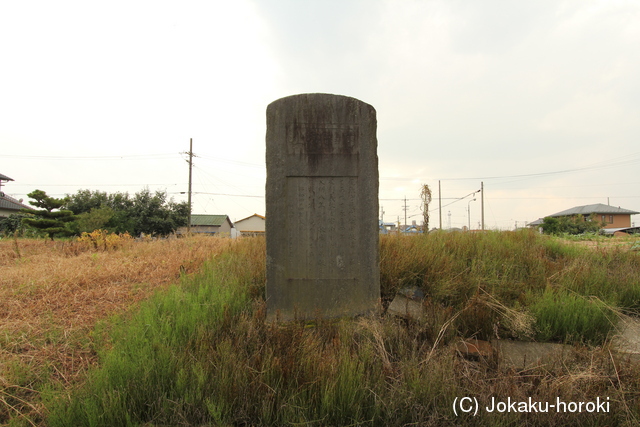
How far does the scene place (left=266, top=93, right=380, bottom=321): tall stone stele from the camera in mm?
3039

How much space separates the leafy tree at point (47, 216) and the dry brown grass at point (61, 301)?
647 cm

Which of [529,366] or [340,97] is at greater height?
[340,97]

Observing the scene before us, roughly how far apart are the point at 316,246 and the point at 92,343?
80.5 inches

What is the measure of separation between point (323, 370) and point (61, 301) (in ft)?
10.9

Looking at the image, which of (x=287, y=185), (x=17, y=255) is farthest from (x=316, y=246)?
(x=17, y=255)

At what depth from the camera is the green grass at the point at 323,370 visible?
157 centimetres

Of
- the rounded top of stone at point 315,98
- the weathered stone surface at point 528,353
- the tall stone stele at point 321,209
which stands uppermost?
the rounded top of stone at point 315,98

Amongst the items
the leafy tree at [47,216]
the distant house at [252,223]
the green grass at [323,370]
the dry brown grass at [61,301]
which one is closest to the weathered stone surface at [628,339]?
the green grass at [323,370]

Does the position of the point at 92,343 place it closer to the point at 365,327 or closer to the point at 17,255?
the point at 365,327

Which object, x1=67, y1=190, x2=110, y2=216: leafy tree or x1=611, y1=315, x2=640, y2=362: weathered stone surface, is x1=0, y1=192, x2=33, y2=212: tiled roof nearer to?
x1=67, y1=190, x2=110, y2=216: leafy tree

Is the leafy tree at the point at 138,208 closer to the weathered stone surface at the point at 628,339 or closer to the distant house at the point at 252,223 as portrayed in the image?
the distant house at the point at 252,223

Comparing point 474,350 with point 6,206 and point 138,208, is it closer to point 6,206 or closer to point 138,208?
point 138,208

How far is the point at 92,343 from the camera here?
7.79ft

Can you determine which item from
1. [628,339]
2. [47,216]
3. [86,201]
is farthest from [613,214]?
[86,201]
